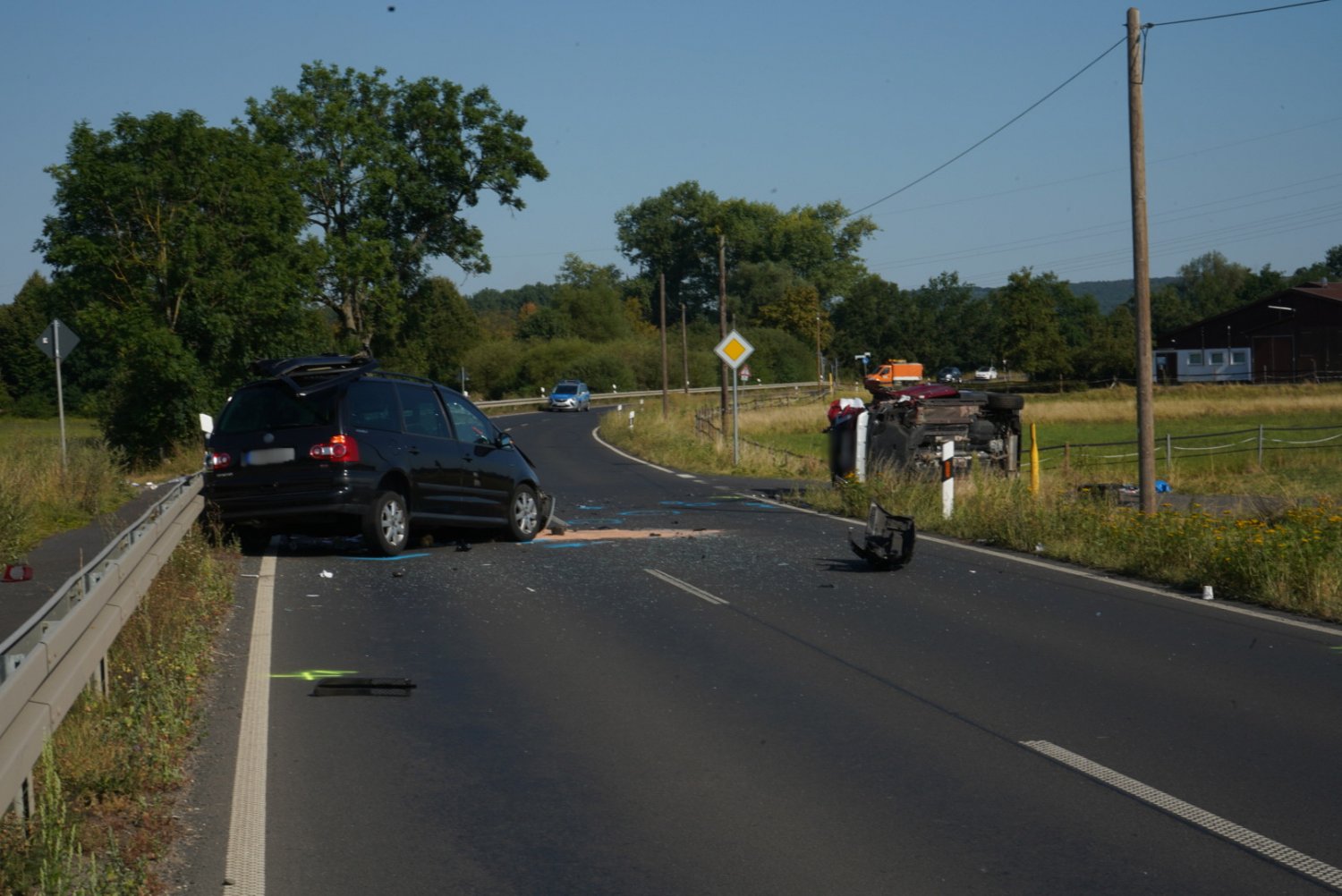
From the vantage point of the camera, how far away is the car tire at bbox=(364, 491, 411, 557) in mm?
14156

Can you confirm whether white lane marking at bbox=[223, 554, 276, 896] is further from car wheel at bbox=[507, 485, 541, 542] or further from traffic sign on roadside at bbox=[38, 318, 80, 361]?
traffic sign on roadside at bbox=[38, 318, 80, 361]

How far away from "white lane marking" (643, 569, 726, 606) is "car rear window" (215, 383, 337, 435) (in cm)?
352

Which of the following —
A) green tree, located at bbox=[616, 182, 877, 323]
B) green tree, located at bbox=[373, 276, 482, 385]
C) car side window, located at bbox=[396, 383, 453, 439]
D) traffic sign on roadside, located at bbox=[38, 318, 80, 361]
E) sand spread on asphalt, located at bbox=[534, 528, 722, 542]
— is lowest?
sand spread on asphalt, located at bbox=[534, 528, 722, 542]

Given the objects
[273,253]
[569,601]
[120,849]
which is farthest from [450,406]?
[273,253]

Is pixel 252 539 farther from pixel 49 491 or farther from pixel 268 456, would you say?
pixel 49 491

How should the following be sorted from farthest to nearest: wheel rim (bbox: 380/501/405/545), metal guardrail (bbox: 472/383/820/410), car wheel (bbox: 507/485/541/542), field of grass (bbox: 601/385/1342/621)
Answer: metal guardrail (bbox: 472/383/820/410)
car wheel (bbox: 507/485/541/542)
wheel rim (bbox: 380/501/405/545)
field of grass (bbox: 601/385/1342/621)

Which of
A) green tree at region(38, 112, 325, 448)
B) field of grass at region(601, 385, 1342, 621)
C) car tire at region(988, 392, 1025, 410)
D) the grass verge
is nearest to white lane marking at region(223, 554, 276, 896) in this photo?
the grass verge

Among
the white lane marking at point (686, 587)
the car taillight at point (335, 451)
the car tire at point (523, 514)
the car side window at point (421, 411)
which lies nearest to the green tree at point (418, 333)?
the car tire at point (523, 514)

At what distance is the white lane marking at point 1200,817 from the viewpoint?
505 cm

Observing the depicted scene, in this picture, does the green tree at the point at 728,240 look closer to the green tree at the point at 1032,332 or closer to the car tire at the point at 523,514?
the green tree at the point at 1032,332

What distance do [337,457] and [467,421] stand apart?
2.37 meters

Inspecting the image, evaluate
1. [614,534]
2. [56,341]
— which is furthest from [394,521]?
[56,341]

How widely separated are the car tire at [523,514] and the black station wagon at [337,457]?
79 centimetres

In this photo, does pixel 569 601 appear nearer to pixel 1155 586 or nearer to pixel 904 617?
pixel 904 617
